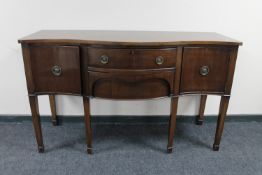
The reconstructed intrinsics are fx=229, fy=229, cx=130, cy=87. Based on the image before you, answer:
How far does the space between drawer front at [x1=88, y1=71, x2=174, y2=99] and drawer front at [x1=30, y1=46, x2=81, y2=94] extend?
10 centimetres

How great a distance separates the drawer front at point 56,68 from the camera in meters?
1.22

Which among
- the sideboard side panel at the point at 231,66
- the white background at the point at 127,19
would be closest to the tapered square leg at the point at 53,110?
the white background at the point at 127,19

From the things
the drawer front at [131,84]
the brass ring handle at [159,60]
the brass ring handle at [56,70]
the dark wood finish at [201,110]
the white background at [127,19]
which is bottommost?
the dark wood finish at [201,110]

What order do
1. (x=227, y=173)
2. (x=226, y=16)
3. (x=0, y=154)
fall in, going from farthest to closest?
(x=226, y=16) < (x=0, y=154) < (x=227, y=173)

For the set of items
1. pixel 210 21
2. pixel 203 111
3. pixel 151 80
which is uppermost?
pixel 210 21

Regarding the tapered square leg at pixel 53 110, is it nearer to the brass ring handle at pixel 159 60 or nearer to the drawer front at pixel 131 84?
the drawer front at pixel 131 84

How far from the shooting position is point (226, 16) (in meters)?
1.62

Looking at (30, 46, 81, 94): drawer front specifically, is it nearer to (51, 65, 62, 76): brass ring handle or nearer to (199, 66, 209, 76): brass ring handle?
(51, 65, 62, 76): brass ring handle

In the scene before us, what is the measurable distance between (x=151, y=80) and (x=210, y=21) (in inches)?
28.0

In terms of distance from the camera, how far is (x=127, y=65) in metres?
1.22

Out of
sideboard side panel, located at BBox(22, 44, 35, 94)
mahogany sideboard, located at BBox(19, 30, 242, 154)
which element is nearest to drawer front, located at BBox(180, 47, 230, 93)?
mahogany sideboard, located at BBox(19, 30, 242, 154)

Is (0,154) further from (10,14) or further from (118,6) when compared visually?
(118,6)

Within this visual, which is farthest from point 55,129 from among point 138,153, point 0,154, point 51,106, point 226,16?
point 226,16

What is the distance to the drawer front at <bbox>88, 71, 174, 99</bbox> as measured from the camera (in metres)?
1.25
